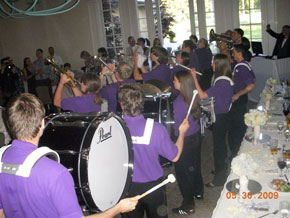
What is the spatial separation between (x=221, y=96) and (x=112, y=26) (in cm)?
678

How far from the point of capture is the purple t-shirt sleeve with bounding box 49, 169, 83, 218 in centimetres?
155

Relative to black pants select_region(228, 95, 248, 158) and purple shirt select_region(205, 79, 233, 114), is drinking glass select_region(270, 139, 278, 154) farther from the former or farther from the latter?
black pants select_region(228, 95, 248, 158)

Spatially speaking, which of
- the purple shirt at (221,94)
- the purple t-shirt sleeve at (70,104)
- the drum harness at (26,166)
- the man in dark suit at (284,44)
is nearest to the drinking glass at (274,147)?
the purple shirt at (221,94)

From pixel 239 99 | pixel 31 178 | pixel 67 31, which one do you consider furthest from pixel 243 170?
pixel 67 31

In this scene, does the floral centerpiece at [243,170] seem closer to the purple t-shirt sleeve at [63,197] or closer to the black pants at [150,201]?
the black pants at [150,201]

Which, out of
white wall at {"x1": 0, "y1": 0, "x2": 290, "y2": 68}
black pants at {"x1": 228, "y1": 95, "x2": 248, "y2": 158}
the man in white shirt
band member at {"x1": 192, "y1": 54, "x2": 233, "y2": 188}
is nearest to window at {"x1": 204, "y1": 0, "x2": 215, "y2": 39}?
white wall at {"x1": 0, "y1": 0, "x2": 290, "y2": 68}

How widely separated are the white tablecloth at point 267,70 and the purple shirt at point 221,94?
10.8ft

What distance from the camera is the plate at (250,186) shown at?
98.7 inches

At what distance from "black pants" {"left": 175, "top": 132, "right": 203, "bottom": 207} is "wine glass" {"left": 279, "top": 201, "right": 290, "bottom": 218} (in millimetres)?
1174

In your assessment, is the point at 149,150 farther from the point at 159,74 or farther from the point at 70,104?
the point at 159,74

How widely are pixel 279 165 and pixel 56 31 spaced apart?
8.78 metres

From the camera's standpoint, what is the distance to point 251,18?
8445mm

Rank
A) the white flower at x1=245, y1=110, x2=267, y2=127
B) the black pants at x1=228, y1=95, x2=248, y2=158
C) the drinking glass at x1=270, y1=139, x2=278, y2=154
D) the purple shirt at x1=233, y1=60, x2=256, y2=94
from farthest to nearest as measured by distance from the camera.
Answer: the purple shirt at x1=233, y1=60, x2=256, y2=94 < the black pants at x1=228, y1=95, x2=248, y2=158 < the white flower at x1=245, y1=110, x2=267, y2=127 < the drinking glass at x1=270, y1=139, x2=278, y2=154

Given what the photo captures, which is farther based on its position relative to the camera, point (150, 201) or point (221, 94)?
point (221, 94)
